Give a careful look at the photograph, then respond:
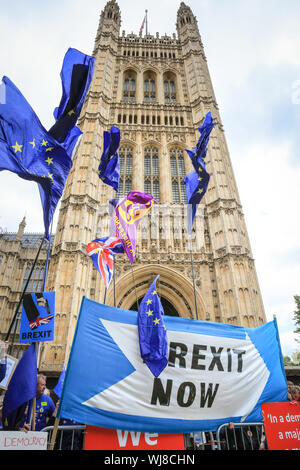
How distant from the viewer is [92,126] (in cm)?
2072

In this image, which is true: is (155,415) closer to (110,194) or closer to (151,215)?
(151,215)

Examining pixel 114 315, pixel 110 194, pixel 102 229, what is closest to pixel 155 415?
pixel 114 315

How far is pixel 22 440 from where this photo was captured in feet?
8.32

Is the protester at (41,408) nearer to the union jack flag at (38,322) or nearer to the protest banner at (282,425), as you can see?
the union jack flag at (38,322)

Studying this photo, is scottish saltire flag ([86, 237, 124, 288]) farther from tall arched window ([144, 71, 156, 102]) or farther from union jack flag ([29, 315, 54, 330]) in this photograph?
tall arched window ([144, 71, 156, 102])

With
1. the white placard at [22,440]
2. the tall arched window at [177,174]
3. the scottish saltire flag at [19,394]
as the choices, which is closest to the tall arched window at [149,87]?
the tall arched window at [177,174]

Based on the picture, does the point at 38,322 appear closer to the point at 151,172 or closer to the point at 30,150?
the point at 30,150

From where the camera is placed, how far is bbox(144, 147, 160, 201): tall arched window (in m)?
19.4

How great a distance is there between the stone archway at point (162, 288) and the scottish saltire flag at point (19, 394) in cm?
1172

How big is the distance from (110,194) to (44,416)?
1513cm

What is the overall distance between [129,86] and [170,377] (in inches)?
1137

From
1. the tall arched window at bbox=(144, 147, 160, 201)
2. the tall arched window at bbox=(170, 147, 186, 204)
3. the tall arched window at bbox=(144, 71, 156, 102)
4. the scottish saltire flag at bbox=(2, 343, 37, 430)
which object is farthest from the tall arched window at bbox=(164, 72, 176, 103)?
the scottish saltire flag at bbox=(2, 343, 37, 430)

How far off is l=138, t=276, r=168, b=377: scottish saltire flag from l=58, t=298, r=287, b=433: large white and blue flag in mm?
91

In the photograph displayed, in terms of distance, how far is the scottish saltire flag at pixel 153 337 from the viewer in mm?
3330
